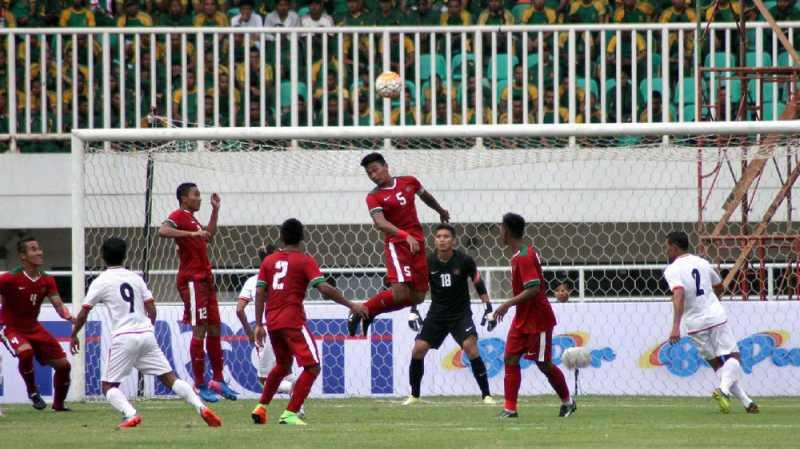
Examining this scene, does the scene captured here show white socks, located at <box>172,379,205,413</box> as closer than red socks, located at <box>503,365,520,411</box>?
Yes

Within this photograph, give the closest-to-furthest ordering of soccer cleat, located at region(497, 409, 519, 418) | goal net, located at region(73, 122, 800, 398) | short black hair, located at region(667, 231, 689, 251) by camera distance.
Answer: soccer cleat, located at region(497, 409, 519, 418) → short black hair, located at region(667, 231, 689, 251) → goal net, located at region(73, 122, 800, 398)

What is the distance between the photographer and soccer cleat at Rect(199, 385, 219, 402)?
48.9ft

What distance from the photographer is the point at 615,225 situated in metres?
19.1

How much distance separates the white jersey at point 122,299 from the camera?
11828 mm

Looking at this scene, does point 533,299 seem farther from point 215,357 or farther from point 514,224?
point 215,357

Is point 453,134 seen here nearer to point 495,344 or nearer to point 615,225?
point 495,344

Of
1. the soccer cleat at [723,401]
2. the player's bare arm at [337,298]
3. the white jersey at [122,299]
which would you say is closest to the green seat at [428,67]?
the soccer cleat at [723,401]

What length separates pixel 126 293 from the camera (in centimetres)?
1183

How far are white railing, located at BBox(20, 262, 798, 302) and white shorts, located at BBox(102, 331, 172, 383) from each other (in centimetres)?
519

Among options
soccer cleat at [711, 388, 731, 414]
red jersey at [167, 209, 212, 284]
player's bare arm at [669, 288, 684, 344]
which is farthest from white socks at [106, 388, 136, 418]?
soccer cleat at [711, 388, 731, 414]

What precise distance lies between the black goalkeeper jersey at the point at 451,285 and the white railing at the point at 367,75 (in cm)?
451

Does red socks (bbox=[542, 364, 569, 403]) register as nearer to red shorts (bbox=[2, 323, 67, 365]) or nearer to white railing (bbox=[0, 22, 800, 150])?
red shorts (bbox=[2, 323, 67, 365])

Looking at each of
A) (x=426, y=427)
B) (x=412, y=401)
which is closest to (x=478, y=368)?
(x=412, y=401)

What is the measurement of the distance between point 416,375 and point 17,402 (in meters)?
4.53
